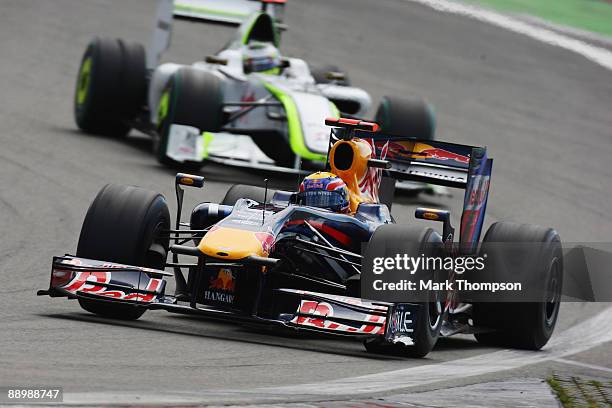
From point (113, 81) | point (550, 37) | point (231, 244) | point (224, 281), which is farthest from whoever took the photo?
point (550, 37)

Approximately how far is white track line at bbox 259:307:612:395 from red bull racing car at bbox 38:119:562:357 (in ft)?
0.84

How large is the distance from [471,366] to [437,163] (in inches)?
97.8

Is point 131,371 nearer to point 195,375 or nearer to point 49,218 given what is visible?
point 195,375

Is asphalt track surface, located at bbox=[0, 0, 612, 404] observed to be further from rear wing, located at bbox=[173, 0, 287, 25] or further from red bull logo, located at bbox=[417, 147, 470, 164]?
rear wing, located at bbox=[173, 0, 287, 25]

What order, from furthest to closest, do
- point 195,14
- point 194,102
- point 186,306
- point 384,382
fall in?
point 195,14
point 194,102
point 186,306
point 384,382

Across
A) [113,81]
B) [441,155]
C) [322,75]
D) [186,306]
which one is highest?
[441,155]

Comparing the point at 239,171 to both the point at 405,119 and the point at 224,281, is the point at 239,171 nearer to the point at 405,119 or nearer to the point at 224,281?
the point at 405,119

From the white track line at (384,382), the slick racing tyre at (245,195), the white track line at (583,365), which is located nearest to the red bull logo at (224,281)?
the white track line at (384,382)

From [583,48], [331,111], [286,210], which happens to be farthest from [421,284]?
[583,48]

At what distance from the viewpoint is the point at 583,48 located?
29.2m

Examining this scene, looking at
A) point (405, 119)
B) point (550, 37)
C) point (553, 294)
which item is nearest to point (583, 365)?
point (553, 294)

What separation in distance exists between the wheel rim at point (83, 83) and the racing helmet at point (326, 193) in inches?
428

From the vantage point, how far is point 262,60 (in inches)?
795

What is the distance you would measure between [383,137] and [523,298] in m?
1.95
